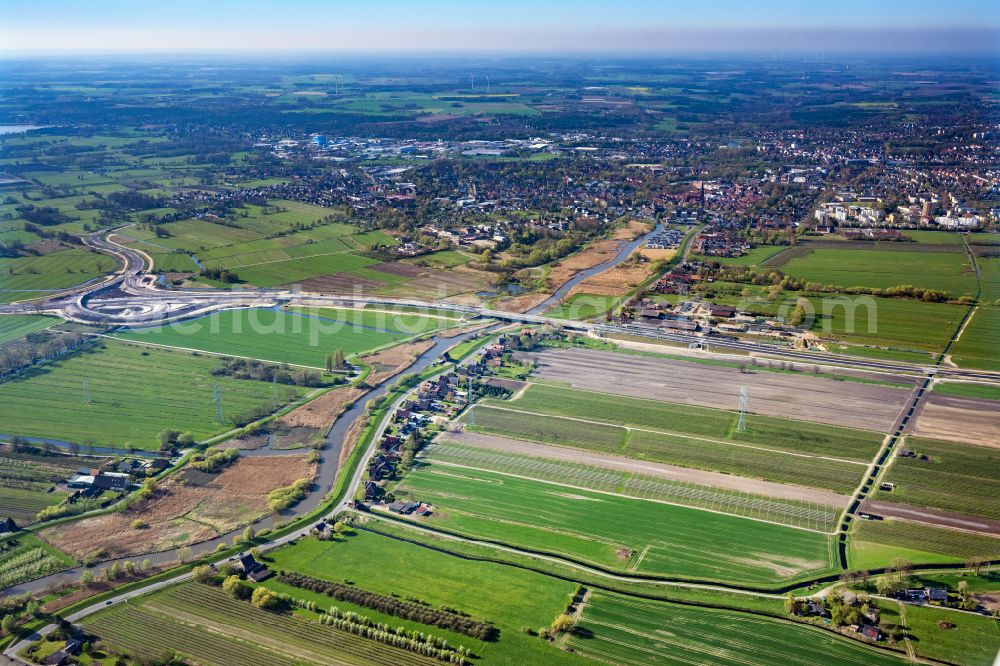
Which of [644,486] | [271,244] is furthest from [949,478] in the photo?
[271,244]

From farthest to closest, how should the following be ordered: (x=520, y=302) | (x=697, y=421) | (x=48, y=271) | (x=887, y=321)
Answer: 1. (x=48, y=271)
2. (x=520, y=302)
3. (x=887, y=321)
4. (x=697, y=421)

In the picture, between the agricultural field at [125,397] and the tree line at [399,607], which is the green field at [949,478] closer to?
the tree line at [399,607]

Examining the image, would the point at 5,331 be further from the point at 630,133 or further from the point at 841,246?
the point at 630,133

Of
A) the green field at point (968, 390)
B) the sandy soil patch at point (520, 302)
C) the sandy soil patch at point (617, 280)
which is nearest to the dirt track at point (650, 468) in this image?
the green field at point (968, 390)

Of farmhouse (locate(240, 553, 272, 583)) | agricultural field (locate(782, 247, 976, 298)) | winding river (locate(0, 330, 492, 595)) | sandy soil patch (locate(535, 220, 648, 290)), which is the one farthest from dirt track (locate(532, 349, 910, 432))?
farmhouse (locate(240, 553, 272, 583))

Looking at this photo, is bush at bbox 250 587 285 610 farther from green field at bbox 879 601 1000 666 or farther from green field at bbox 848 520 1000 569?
green field at bbox 848 520 1000 569

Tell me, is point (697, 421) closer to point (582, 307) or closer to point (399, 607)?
point (399, 607)
